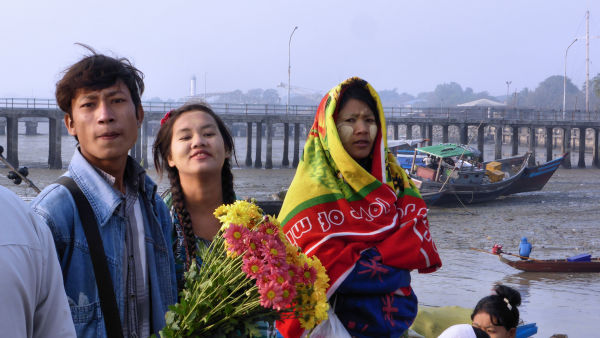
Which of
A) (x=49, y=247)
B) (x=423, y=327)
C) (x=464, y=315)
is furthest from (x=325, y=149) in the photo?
(x=464, y=315)

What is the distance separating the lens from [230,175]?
2.91 metres

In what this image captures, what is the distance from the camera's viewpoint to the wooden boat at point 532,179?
2370cm

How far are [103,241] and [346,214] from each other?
1.19 metres

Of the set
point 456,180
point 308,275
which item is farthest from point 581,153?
point 308,275

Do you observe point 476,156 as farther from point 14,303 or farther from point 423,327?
point 14,303

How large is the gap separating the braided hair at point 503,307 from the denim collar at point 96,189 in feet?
7.16

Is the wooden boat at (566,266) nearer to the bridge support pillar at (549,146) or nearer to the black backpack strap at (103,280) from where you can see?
the black backpack strap at (103,280)

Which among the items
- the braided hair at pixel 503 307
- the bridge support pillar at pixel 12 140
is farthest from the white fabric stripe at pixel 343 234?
the bridge support pillar at pixel 12 140

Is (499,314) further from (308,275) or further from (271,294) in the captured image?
(271,294)

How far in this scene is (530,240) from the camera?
608 inches

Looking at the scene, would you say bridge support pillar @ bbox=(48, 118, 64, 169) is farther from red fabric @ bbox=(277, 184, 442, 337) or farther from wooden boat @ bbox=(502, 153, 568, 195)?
red fabric @ bbox=(277, 184, 442, 337)

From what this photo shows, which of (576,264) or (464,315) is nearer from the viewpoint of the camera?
(464,315)

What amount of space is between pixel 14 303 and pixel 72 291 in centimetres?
72

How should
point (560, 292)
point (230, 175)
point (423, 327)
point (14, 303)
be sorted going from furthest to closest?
point (560, 292), point (423, 327), point (230, 175), point (14, 303)
